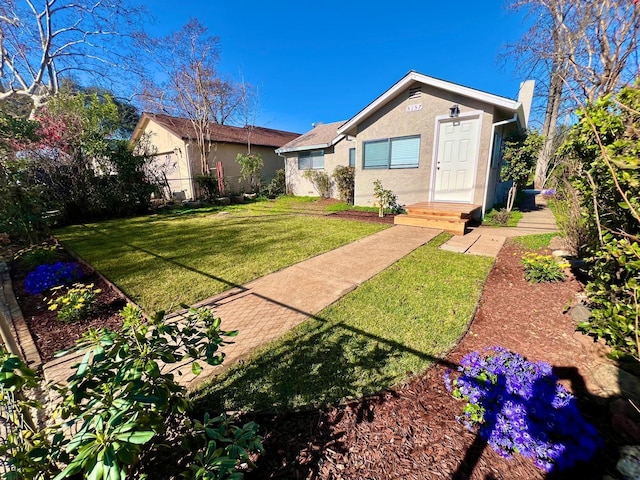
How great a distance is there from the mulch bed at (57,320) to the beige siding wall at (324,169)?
10.4 metres

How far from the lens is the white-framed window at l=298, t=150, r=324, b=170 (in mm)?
13914

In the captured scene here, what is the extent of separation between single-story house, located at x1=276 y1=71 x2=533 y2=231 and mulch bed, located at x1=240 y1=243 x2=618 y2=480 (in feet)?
17.8

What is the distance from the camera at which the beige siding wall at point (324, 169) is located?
1240cm

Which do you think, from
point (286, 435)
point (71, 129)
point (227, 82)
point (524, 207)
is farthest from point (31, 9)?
point (524, 207)

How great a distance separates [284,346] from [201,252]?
401cm

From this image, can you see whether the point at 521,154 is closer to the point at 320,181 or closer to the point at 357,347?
the point at 320,181

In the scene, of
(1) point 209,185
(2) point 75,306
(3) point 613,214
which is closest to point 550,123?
(3) point 613,214

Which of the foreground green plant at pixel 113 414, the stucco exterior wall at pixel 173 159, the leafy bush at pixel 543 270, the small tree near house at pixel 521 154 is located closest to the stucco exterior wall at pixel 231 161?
the stucco exterior wall at pixel 173 159

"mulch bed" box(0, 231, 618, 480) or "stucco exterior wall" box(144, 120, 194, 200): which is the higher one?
"stucco exterior wall" box(144, 120, 194, 200)

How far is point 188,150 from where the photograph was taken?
50.6 feet

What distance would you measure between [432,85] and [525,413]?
29.0 feet

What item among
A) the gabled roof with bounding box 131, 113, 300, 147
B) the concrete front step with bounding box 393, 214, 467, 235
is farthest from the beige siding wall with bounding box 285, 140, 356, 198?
the concrete front step with bounding box 393, 214, 467, 235

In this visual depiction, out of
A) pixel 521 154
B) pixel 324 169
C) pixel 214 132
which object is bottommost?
pixel 324 169

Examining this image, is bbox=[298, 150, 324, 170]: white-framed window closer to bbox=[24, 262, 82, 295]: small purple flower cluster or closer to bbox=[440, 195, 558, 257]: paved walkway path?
bbox=[440, 195, 558, 257]: paved walkway path
